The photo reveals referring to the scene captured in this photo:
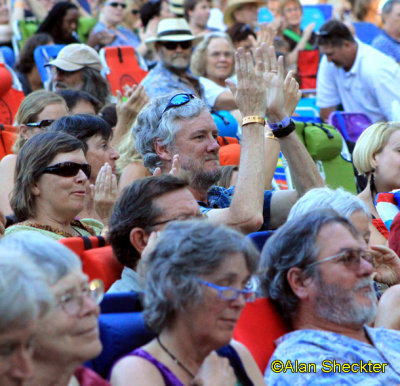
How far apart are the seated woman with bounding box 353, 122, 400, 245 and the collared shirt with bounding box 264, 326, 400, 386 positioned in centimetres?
225

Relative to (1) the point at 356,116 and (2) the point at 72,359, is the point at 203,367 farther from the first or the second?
(1) the point at 356,116

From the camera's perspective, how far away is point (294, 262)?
316 cm

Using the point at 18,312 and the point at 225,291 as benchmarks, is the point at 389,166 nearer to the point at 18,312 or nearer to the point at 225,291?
the point at 225,291

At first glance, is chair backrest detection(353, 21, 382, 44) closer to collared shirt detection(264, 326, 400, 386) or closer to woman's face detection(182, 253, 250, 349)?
collared shirt detection(264, 326, 400, 386)

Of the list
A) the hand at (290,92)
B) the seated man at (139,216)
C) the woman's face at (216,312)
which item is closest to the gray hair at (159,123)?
the hand at (290,92)

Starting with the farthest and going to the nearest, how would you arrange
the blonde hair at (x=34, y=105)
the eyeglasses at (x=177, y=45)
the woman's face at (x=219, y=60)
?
the eyeglasses at (x=177, y=45), the woman's face at (x=219, y=60), the blonde hair at (x=34, y=105)

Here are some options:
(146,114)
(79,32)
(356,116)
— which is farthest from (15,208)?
(79,32)

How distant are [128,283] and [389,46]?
302 inches

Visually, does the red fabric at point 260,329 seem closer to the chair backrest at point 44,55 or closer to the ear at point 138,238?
the ear at point 138,238

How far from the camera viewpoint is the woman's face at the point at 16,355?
204 centimetres

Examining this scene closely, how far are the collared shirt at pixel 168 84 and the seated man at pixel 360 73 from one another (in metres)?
1.81

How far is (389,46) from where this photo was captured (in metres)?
10.1

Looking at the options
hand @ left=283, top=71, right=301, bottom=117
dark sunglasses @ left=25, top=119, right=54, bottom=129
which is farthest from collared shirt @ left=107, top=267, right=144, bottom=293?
dark sunglasses @ left=25, top=119, right=54, bottom=129

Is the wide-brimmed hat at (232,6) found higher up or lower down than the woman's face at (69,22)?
lower down
